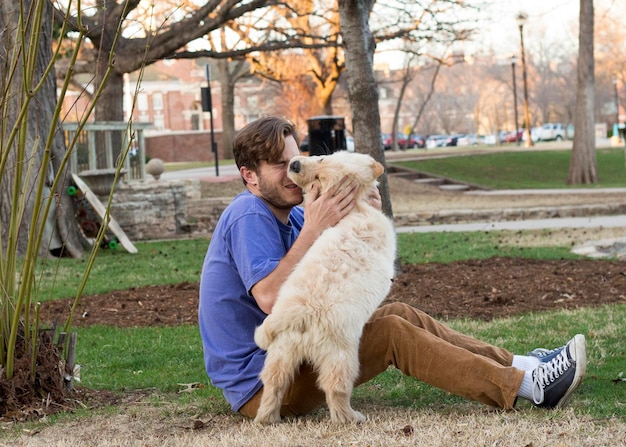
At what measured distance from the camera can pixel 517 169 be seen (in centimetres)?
3050

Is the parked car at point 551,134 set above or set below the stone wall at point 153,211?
above

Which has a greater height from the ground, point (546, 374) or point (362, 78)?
point (362, 78)

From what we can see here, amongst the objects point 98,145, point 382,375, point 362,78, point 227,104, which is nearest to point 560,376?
point 382,375

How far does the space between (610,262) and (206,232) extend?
9056mm

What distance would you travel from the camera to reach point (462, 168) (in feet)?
97.9

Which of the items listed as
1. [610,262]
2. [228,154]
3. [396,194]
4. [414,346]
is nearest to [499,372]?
[414,346]

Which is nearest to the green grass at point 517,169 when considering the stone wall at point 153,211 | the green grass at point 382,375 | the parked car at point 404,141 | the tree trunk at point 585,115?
the tree trunk at point 585,115

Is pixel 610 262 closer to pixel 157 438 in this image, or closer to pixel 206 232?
pixel 157 438

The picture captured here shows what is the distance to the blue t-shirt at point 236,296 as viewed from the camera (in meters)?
3.90

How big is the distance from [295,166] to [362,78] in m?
5.28

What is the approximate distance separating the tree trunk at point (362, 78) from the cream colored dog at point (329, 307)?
4943 millimetres

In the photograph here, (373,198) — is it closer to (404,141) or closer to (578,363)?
(578,363)

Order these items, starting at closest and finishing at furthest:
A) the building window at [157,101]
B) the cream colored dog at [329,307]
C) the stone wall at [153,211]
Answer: the cream colored dog at [329,307], the stone wall at [153,211], the building window at [157,101]

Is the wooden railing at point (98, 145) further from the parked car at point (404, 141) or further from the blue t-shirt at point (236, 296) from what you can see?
the parked car at point (404, 141)
